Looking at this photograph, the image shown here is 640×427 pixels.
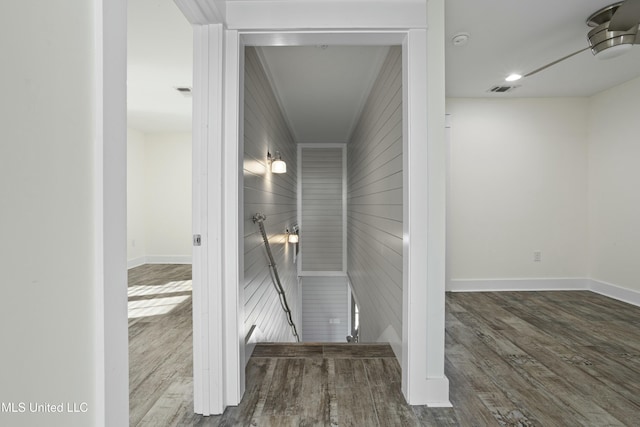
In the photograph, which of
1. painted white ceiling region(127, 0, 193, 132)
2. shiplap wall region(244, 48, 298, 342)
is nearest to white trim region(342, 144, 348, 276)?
shiplap wall region(244, 48, 298, 342)

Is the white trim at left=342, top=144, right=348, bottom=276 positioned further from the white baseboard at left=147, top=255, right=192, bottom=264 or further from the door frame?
the door frame

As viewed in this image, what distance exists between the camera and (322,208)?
622cm

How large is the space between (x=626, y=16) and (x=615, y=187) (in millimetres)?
2766

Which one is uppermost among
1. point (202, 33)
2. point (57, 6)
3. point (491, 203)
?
point (202, 33)

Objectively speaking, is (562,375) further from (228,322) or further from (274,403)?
(228,322)

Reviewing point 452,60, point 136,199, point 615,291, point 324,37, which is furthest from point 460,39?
point 136,199

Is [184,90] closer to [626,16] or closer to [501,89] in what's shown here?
[501,89]

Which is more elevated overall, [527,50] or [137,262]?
[527,50]

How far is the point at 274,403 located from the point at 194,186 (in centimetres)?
136

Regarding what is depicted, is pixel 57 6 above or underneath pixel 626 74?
underneath

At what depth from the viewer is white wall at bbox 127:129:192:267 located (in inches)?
260

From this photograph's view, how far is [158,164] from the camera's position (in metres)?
6.64

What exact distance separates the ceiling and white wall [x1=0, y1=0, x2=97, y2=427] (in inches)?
85.7

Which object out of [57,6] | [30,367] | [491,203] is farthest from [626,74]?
[30,367]
